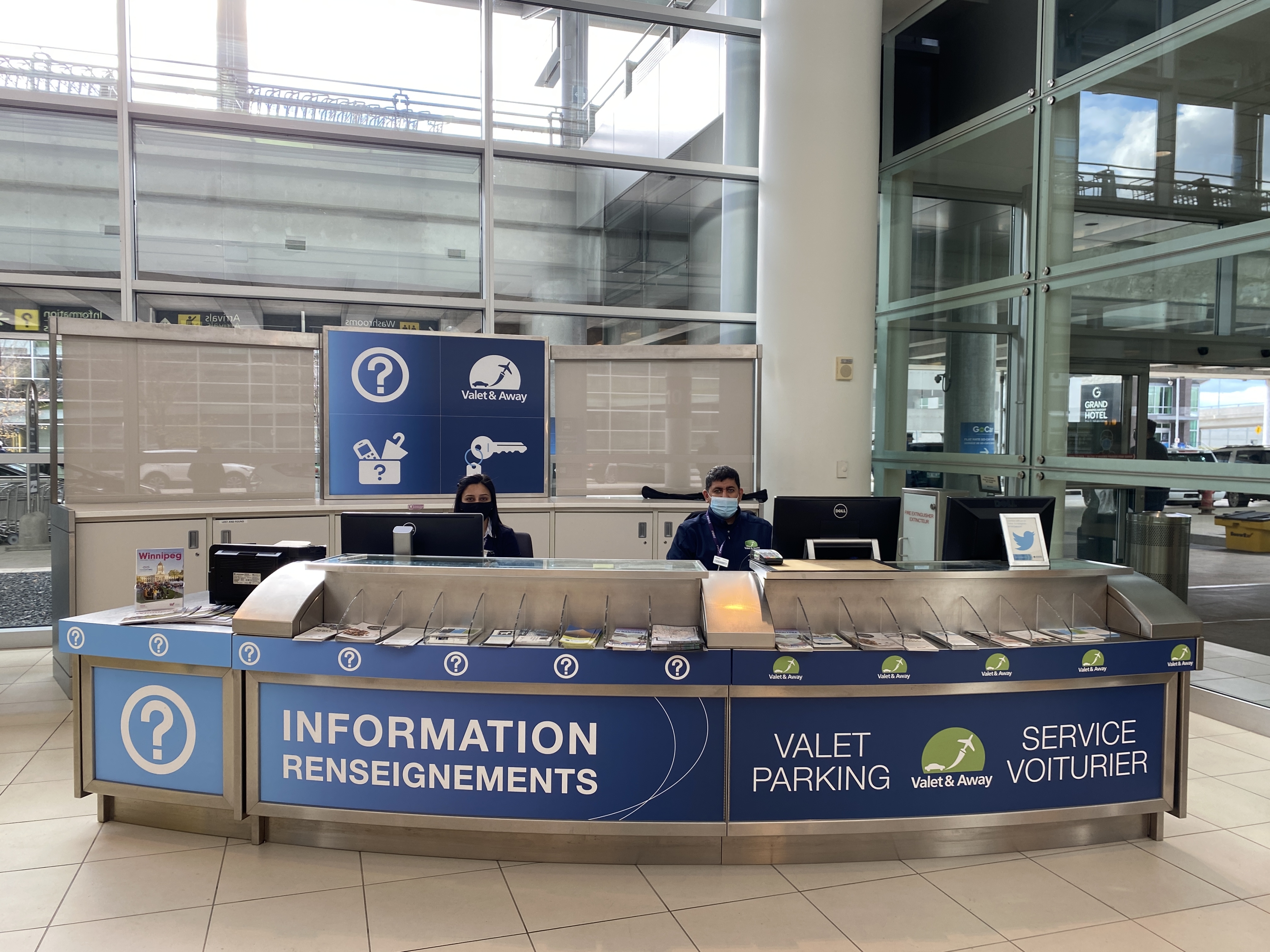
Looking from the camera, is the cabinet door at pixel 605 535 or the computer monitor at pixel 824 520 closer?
the computer monitor at pixel 824 520

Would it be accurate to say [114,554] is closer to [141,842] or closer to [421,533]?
[141,842]

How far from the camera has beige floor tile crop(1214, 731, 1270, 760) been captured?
4.28 m

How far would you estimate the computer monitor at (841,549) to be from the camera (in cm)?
350

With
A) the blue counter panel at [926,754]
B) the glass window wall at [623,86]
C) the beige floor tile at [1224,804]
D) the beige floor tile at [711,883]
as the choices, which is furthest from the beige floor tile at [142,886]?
the glass window wall at [623,86]

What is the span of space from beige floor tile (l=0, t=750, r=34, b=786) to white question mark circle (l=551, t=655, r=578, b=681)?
2787mm

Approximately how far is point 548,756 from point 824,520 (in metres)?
1.53

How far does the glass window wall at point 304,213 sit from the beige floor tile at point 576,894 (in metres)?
4.88

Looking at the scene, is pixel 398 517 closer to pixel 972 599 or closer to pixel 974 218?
pixel 972 599

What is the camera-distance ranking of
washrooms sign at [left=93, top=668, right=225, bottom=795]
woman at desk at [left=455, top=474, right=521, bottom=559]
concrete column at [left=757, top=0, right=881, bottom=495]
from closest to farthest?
washrooms sign at [left=93, top=668, right=225, bottom=795] → woman at desk at [left=455, top=474, right=521, bottom=559] → concrete column at [left=757, top=0, right=881, bottom=495]

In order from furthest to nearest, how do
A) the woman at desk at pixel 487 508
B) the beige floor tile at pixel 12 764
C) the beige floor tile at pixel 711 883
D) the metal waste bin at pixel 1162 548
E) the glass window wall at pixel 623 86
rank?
1. the glass window wall at pixel 623 86
2. the metal waste bin at pixel 1162 548
3. the woman at desk at pixel 487 508
4. the beige floor tile at pixel 12 764
5. the beige floor tile at pixel 711 883

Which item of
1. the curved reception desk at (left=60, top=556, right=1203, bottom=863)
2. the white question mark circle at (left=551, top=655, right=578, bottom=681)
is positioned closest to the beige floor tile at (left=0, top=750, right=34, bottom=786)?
the curved reception desk at (left=60, top=556, right=1203, bottom=863)

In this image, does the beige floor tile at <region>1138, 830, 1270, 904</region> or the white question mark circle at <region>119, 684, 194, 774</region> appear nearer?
the beige floor tile at <region>1138, 830, 1270, 904</region>

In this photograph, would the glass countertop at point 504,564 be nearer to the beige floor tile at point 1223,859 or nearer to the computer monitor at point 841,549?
the computer monitor at point 841,549

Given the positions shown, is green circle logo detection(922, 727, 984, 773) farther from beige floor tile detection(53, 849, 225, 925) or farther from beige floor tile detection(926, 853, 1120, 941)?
beige floor tile detection(53, 849, 225, 925)
